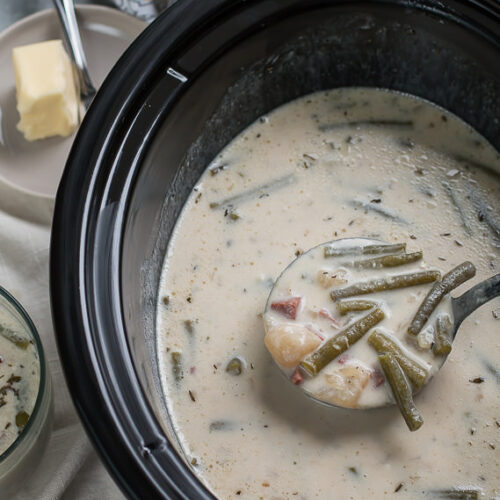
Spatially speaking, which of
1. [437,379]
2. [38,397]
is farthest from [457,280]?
[38,397]

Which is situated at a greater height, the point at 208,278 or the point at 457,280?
the point at 457,280

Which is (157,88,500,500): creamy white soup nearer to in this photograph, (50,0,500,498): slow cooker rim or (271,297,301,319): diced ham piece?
(271,297,301,319): diced ham piece

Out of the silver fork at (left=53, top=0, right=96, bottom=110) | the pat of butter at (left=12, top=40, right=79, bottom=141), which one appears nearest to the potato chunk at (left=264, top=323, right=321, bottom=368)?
the pat of butter at (left=12, top=40, right=79, bottom=141)

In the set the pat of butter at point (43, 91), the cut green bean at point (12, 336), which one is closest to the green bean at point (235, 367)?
Result: the cut green bean at point (12, 336)

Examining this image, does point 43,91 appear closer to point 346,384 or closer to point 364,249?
point 364,249

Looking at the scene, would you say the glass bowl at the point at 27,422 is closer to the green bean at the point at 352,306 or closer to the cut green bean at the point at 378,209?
the green bean at the point at 352,306

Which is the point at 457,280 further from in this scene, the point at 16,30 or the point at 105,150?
the point at 16,30
